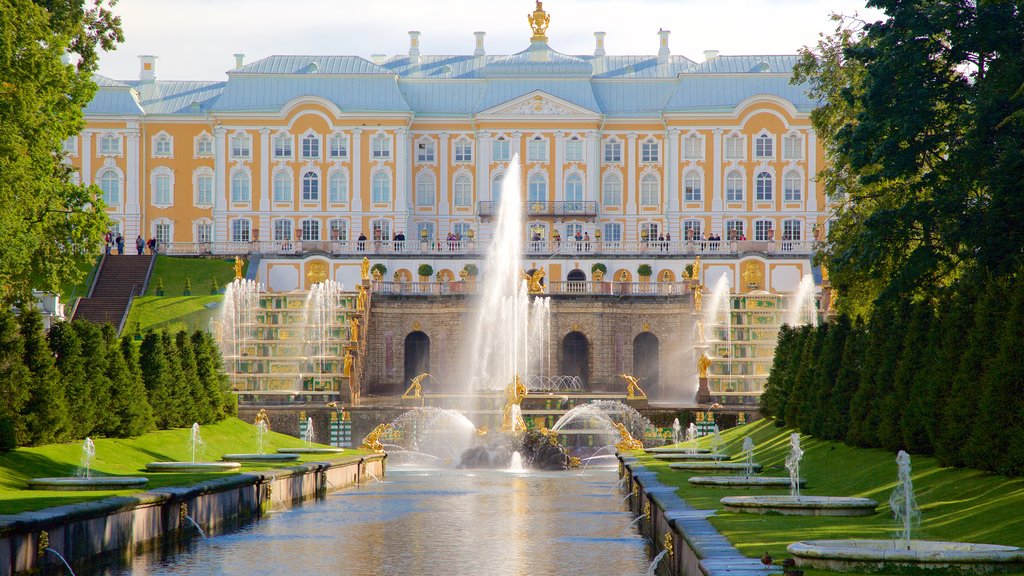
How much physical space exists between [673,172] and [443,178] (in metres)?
14.2

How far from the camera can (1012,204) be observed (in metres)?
27.2

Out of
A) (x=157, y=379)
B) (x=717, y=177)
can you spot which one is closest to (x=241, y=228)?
(x=717, y=177)

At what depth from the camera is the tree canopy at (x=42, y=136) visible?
29.9 meters

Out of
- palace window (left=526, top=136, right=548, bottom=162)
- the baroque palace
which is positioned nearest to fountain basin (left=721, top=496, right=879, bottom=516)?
the baroque palace

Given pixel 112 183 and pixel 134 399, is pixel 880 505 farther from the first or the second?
pixel 112 183

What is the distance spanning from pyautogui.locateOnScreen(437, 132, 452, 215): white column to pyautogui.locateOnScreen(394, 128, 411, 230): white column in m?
2.39

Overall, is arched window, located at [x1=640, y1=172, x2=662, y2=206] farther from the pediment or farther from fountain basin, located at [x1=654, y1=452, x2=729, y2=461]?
Result: fountain basin, located at [x1=654, y1=452, x2=729, y2=461]

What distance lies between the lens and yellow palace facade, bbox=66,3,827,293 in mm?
91188

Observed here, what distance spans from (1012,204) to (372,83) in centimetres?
6870

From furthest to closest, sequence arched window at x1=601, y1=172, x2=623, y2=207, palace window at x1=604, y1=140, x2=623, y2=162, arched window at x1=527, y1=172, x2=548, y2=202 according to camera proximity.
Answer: palace window at x1=604, y1=140, x2=623, y2=162, arched window at x1=601, y1=172, x2=623, y2=207, arched window at x1=527, y1=172, x2=548, y2=202

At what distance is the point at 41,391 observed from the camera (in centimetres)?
2669

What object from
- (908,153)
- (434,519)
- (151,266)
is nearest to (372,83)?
(151,266)

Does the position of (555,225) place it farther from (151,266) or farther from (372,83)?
(151,266)

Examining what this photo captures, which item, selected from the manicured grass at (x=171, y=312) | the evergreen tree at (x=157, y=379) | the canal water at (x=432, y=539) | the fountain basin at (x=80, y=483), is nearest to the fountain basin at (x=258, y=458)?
the canal water at (x=432, y=539)
